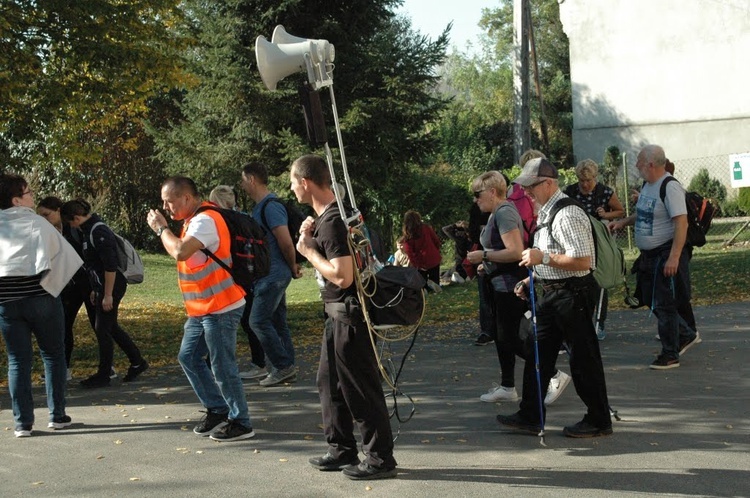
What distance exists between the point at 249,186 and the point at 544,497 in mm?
4335

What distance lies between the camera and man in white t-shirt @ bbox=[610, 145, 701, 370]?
8.35 m

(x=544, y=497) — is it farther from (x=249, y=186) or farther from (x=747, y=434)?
(x=249, y=186)

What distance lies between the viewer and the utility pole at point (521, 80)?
20328mm

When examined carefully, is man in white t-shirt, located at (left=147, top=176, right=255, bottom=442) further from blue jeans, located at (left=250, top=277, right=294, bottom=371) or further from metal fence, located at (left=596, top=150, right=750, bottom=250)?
metal fence, located at (left=596, top=150, right=750, bottom=250)

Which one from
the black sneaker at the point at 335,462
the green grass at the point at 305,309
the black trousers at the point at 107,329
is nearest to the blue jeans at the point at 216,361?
the black sneaker at the point at 335,462

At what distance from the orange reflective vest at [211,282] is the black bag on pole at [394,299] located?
54.7 inches

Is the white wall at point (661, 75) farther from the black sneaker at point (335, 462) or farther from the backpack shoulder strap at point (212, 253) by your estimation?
the black sneaker at point (335, 462)

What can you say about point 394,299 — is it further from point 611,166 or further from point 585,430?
point 611,166

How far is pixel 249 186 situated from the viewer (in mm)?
8531

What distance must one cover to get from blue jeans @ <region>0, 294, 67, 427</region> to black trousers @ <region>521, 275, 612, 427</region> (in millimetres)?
3451

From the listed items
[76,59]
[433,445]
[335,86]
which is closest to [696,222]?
[433,445]

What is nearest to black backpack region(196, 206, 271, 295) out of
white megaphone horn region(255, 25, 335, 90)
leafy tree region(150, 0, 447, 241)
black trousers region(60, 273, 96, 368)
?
white megaphone horn region(255, 25, 335, 90)

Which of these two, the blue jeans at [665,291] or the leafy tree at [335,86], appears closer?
the blue jeans at [665,291]

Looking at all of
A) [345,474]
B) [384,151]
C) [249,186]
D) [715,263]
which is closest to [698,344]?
[249,186]
